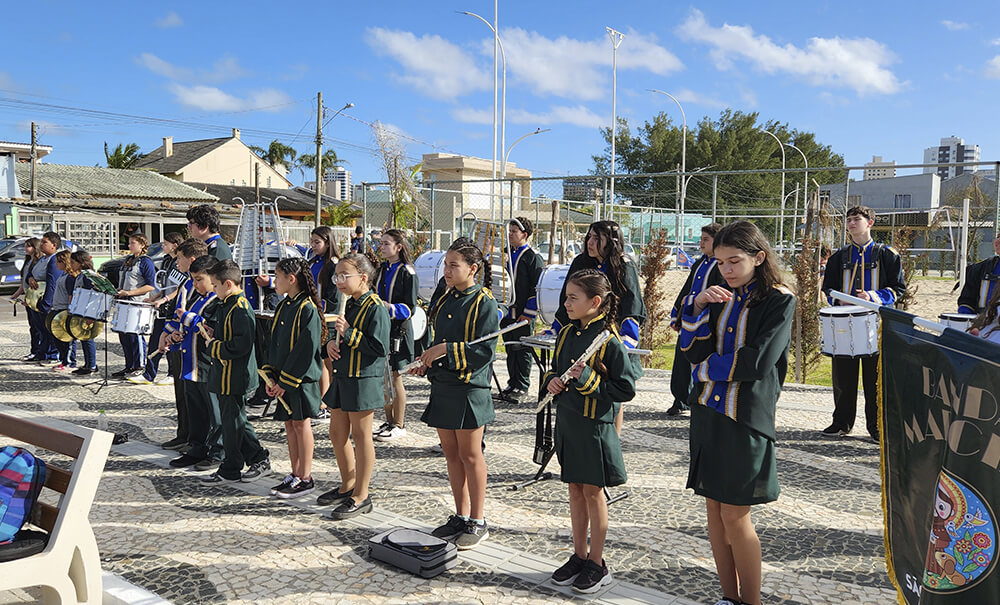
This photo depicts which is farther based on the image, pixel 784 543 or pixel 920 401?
pixel 784 543

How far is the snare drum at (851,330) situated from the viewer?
638cm

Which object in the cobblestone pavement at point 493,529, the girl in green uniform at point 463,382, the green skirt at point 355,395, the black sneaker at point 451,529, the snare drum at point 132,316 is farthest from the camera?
the snare drum at point 132,316

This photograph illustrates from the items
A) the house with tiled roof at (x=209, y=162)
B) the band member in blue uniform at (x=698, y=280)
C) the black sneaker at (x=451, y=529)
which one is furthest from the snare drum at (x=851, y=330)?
the house with tiled roof at (x=209, y=162)

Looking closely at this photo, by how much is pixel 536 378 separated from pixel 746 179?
4398 cm

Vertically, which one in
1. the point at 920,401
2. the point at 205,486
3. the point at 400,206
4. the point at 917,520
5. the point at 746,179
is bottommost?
the point at 205,486

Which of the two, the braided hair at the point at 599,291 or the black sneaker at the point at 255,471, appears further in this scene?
the black sneaker at the point at 255,471

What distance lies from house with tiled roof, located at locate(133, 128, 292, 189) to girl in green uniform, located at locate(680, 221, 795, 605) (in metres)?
50.6

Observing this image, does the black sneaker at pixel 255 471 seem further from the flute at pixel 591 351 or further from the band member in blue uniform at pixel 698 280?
the band member in blue uniform at pixel 698 280

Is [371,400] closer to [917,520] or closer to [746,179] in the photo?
[917,520]

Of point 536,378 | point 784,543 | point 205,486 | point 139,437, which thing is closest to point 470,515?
point 784,543

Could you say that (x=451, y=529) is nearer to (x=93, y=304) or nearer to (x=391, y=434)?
(x=391, y=434)

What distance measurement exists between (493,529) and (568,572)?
2.94 ft

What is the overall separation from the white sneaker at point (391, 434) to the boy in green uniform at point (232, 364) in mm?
1306

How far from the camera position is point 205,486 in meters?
5.58
